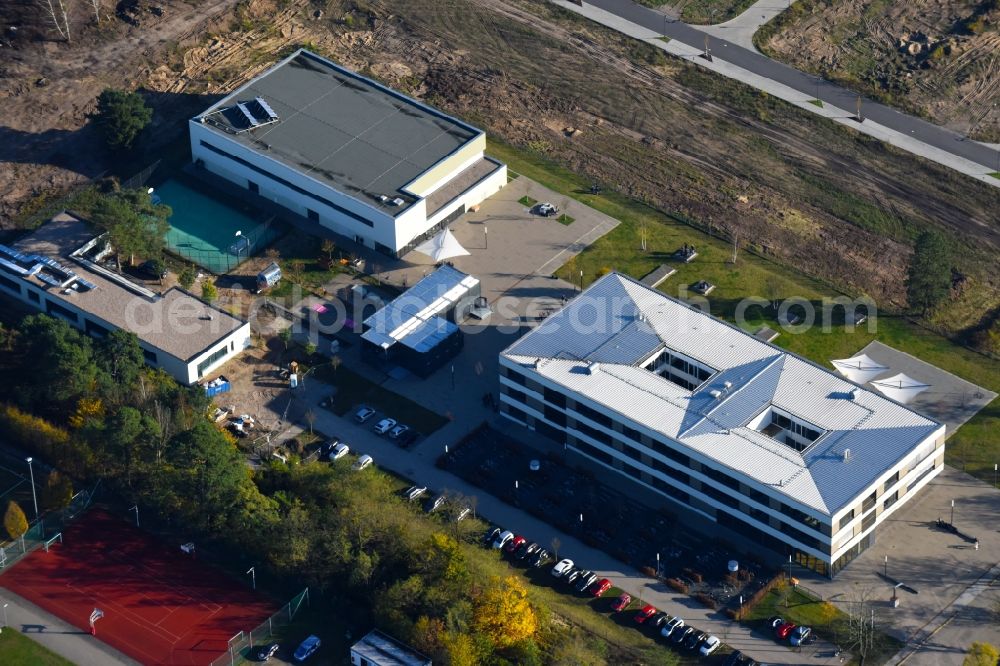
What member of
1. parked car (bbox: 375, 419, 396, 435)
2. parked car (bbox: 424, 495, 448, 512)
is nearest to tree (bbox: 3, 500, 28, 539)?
parked car (bbox: 375, 419, 396, 435)

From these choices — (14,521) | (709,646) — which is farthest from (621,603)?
(14,521)

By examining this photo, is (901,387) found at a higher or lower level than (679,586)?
higher

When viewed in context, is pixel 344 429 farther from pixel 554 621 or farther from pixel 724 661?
pixel 724 661

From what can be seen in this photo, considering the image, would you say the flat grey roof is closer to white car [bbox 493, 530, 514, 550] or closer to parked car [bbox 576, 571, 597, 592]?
white car [bbox 493, 530, 514, 550]

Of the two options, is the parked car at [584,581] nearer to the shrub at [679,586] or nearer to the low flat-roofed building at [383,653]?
the shrub at [679,586]

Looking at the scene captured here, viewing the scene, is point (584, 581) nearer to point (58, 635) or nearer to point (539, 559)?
point (539, 559)

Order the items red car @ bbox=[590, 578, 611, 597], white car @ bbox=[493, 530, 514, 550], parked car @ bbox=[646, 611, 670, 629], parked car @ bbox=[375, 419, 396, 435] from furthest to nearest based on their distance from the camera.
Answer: parked car @ bbox=[375, 419, 396, 435] → white car @ bbox=[493, 530, 514, 550] → red car @ bbox=[590, 578, 611, 597] → parked car @ bbox=[646, 611, 670, 629]

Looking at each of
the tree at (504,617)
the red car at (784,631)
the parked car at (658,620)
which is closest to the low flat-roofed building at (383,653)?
the tree at (504,617)
